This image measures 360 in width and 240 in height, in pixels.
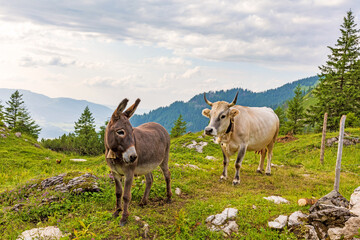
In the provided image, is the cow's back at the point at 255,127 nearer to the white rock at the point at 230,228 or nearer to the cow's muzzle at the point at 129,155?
the white rock at the point at 230,228

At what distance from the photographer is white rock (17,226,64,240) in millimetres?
5773

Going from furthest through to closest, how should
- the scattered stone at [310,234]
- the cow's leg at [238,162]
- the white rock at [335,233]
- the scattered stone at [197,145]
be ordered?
the scattered stone at [197,145] < the cow's leg at [238,162] < the scattered stone at [310,234] < the white rock at [335,233]

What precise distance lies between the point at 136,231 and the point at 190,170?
5668 millimetres

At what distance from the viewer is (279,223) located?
6258 mm

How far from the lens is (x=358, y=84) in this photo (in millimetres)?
37719

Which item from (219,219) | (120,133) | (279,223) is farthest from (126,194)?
(279,223)

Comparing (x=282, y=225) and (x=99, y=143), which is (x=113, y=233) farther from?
(x=99, y=143)

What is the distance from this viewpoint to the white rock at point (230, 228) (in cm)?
633

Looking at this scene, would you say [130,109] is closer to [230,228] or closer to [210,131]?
[230,228]

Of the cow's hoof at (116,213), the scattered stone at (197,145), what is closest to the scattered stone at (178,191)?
the cow's hoof at (116,213)

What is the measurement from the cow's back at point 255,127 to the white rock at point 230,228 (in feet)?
15.7

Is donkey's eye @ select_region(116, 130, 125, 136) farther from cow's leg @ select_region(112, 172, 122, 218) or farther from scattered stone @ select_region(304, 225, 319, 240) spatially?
scattered stone @ select_region(304, 225, 319, 240)

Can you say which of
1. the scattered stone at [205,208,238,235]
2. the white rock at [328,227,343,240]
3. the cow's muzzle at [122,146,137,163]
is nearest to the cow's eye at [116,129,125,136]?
the cow's muzzle at [122,146,137,163]

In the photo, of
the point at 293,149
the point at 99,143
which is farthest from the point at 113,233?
the point at 99,143
